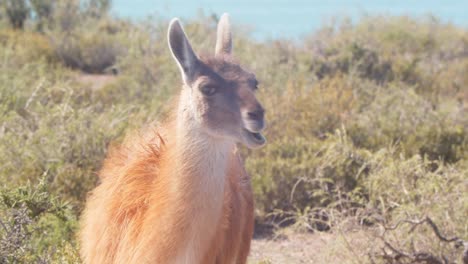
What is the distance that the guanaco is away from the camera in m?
3.83

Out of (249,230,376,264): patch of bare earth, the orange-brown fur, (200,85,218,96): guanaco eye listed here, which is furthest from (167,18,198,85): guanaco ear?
(249,230,376,264): patch of bare earth

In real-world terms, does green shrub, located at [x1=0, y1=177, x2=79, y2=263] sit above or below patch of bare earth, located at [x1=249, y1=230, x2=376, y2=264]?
above

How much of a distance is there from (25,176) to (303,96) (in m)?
4.16

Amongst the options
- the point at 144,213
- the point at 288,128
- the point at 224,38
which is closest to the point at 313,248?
the point at 288,128

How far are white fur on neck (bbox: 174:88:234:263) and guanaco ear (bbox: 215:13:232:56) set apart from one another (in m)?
0.65

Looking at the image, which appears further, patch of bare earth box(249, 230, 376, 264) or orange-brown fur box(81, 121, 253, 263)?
Result: patch of bare earth box(249, 230, 376, 264)

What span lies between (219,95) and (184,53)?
30 centimetres

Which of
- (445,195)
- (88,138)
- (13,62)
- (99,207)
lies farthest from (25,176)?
(13,62)

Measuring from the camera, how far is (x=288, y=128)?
29.9 ft

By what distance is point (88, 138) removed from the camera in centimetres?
731

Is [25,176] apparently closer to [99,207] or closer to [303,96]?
[99,207]

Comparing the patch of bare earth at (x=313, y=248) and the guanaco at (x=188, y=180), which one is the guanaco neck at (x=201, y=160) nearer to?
the guanaco at (x=188, y=180)

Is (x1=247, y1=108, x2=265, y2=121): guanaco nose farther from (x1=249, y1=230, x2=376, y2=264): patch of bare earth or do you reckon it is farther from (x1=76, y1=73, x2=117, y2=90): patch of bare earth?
(x1=76, y1=73, x2=117, y2=90): patch of bare earth

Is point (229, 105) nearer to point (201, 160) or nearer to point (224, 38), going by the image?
point (201, 160)
